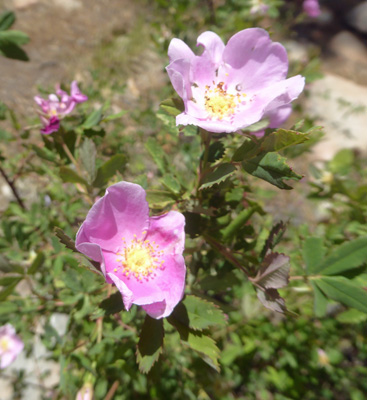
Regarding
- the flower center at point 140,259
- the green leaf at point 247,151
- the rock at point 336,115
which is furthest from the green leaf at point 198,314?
the rock at point 336,115

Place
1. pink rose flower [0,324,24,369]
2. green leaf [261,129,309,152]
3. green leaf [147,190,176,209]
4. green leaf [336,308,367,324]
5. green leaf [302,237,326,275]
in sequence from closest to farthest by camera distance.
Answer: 1. green leaf [261,129,309,152]
2. green leaf [147,190,176,209]
3. green leaf [302,237,326,275]
4. green leaf [336,308,367,324]
5. pink rose flower [0,324,24,369]

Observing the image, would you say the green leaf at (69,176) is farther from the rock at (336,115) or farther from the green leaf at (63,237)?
the rock at (336,115)

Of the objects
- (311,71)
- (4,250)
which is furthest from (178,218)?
(311,71)

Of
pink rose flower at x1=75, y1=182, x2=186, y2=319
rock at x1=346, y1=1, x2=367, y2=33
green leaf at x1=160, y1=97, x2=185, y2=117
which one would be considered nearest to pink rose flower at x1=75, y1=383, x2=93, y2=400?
pink rose flower at x1=75, y1=182, x2=186, y2=319

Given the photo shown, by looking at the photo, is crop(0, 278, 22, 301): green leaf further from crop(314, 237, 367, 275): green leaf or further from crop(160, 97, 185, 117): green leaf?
crop(314, 237, 367, 275): green leaf

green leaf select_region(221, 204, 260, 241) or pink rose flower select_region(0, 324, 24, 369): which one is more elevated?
green leaf select_region(221, 204, 260, 241)

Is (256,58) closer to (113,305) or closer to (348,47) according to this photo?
(113,305)
